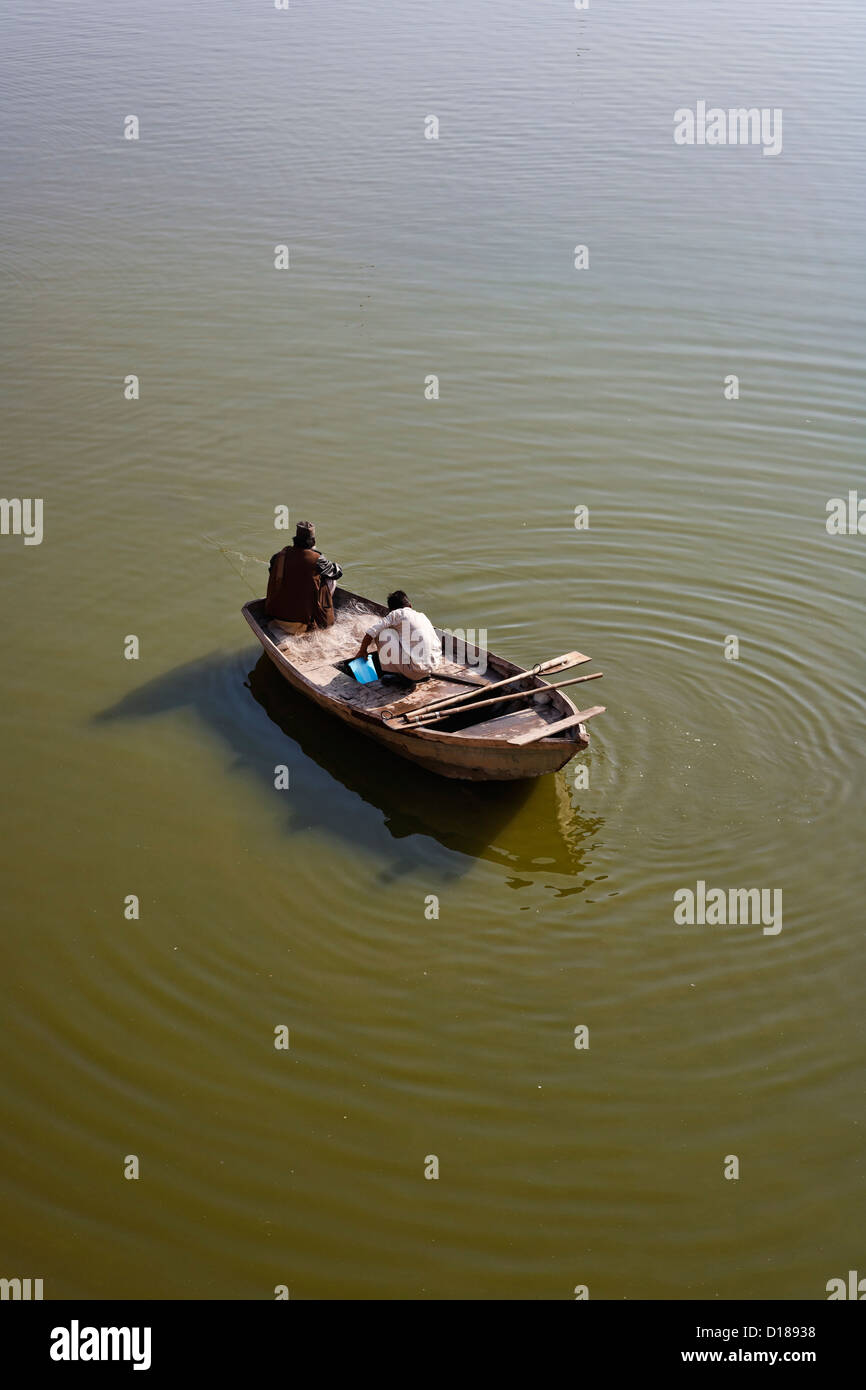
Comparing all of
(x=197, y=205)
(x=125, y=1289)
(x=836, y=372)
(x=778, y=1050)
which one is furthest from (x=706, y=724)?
(x=197, y=205)

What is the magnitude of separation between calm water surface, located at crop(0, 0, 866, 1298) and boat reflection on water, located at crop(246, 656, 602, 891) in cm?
3

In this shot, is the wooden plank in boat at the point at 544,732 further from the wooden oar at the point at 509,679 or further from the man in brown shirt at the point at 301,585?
the man in brown shirt at the point at 301,585

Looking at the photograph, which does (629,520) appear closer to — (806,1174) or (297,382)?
(297,382)

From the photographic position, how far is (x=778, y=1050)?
794 cm

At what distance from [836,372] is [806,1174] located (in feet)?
37.7

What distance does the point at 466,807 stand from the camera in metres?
9.88

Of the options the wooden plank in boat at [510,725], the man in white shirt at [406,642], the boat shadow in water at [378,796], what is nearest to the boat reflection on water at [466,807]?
the boat shadow in water at [378,796]

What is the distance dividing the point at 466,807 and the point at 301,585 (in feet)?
8.53

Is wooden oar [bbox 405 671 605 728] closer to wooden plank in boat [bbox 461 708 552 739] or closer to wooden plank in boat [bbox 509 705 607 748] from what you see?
wooden plank in boat [bbox 461 708 552 739]

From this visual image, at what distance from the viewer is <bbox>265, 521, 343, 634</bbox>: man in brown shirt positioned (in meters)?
11.0

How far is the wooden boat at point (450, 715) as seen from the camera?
9312 millimetres

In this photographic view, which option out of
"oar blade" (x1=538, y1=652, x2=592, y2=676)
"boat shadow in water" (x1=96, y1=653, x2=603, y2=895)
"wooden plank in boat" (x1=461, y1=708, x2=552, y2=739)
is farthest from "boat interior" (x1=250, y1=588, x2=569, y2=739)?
"boat shadow in water" (x1=96, y1=653, x2=603, y2=895)

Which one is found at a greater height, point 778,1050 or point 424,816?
point 424,816

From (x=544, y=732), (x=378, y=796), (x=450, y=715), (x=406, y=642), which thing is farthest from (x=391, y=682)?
(x=544, y=732)
